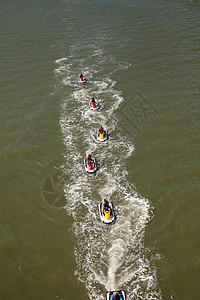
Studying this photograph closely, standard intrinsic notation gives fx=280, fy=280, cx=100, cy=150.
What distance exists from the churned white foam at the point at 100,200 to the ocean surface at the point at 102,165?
10 centimetres

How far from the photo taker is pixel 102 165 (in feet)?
97.8

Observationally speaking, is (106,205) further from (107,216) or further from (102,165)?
(102,165)

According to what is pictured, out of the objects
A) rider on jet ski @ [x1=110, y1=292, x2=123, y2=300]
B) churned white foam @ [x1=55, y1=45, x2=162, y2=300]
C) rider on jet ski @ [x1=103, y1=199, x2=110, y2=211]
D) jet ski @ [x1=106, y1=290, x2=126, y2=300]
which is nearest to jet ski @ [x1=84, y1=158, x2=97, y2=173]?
churned white foam @ [x1=55, y1=45, x2=162, y2=300]

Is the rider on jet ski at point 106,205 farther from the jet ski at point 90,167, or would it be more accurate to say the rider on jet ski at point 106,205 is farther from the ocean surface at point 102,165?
the jet ski at point 90,167

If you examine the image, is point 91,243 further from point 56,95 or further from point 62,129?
point 56,95

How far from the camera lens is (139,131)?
110 feet

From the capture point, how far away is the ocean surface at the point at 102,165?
20484mm

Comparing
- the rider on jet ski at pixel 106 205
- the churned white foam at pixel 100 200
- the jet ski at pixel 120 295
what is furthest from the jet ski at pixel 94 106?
the jet ski at pixel 120 295

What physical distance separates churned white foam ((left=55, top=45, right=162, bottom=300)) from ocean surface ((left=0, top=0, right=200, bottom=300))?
98 millimetres

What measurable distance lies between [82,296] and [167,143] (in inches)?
Answer: 718

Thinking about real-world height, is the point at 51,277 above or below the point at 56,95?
below

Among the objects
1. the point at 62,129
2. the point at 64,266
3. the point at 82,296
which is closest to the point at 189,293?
the point at 82,296

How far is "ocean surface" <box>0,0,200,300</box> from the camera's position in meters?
20.5

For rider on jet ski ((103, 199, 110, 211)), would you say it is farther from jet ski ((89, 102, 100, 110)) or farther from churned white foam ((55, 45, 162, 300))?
jet ski ((89, 102, 100, 110))
